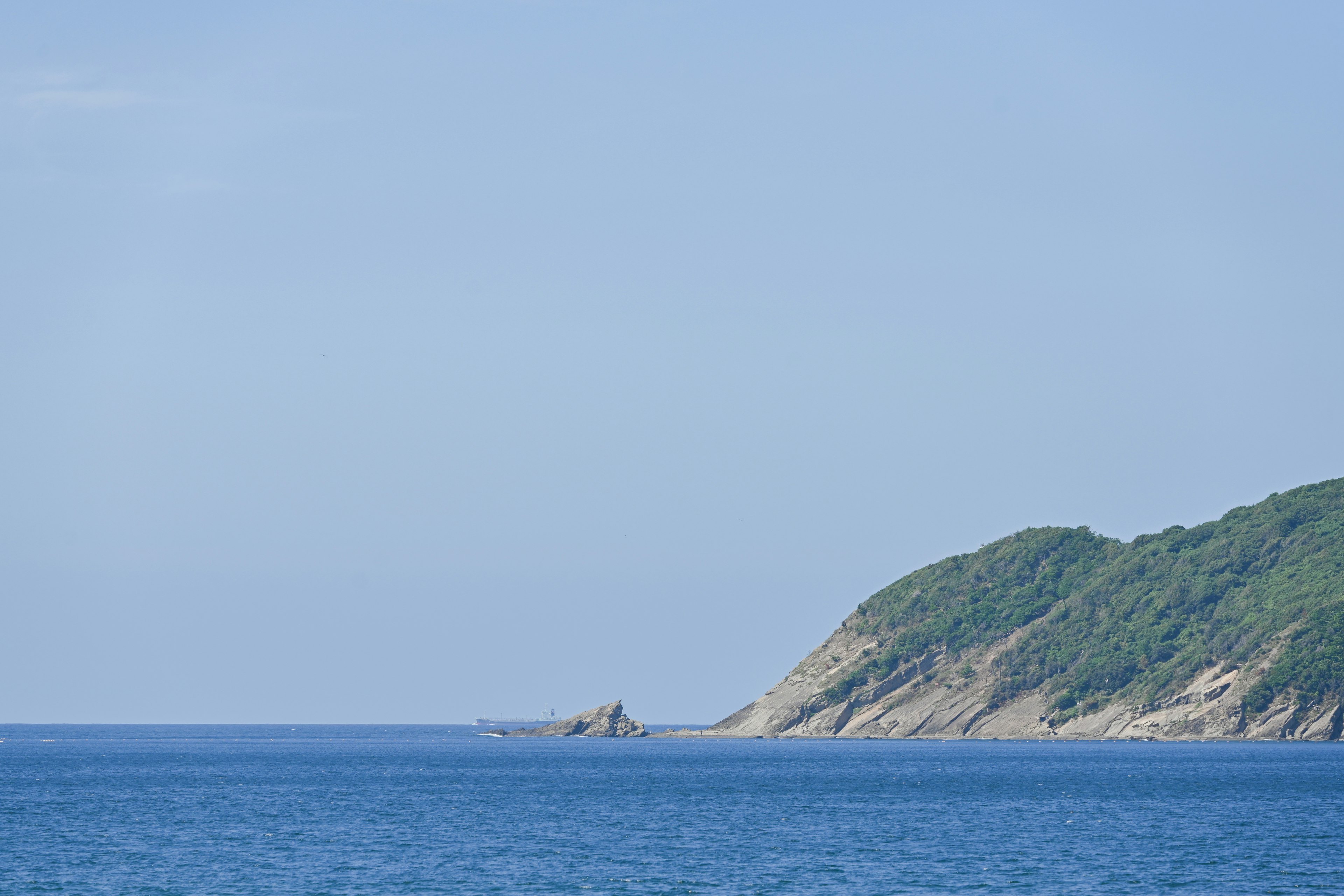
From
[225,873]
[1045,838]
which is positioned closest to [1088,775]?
[1045,838]

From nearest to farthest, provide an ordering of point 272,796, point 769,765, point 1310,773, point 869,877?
point 869,877, point 272,796, point 1310,773, point 769,765

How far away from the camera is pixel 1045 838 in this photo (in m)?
89.8

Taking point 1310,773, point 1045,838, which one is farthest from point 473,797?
point 1310,773

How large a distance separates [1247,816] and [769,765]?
270ft

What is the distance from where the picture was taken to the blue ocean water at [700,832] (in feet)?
239

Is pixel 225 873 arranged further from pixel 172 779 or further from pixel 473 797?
pixel 172 779

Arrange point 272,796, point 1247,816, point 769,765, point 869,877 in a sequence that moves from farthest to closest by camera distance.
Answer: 1. point 769,765
2. point 272,796
3. point 1247,816
4. point 869,877

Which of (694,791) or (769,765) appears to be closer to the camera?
(694,791)

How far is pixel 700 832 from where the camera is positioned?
314ft

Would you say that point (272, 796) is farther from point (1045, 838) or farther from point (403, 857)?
point (1045, 838)

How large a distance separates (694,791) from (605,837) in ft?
139

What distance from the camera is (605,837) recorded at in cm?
9306

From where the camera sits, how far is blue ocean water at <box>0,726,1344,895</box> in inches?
2864

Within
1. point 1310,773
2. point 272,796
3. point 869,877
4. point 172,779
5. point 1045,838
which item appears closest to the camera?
point 869,877
